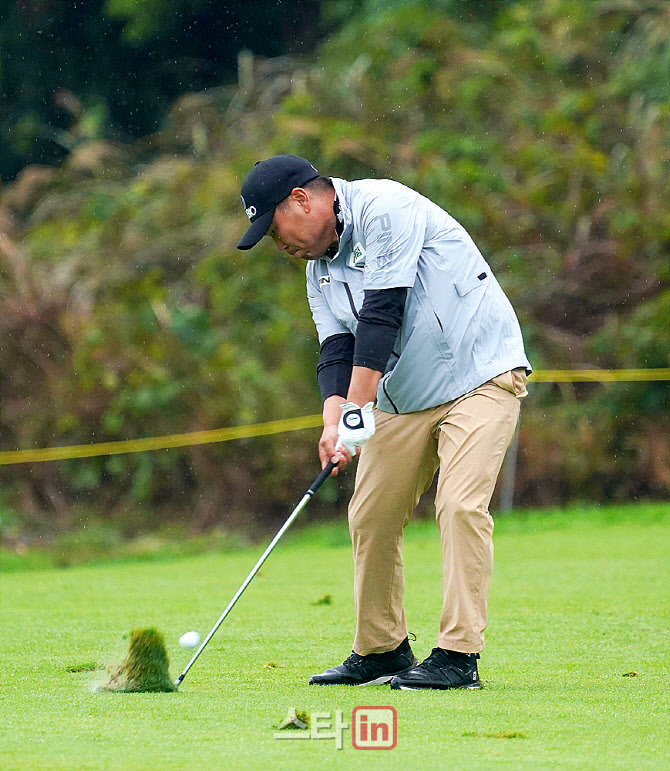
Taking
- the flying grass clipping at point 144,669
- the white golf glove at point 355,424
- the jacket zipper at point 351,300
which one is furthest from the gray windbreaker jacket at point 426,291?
the flying grass clipping at point 144,669

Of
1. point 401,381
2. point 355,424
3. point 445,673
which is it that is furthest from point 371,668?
point 401,381

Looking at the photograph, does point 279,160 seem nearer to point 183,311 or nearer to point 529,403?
point 529,403

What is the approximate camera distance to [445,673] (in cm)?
425

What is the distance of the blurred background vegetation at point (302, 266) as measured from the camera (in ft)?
39.0

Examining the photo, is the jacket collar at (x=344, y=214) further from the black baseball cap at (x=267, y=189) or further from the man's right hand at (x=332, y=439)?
the man's right hand at (x=332, y=439)

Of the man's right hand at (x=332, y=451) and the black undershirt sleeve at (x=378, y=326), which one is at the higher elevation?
the black undershirt sleeve at (x=378, y=326)

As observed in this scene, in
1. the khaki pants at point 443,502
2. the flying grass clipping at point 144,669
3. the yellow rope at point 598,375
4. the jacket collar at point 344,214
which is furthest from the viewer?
the yellow rope at point 598,375

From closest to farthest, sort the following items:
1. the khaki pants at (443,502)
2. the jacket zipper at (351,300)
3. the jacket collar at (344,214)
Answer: the khaki pants at (443,502) → the jacket collar at (344,214) → the jacket zipper at (351,300)

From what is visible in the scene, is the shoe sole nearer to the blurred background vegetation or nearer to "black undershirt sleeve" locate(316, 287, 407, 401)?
"black undershirt sleeve" locate(316, 287, 407, 401)

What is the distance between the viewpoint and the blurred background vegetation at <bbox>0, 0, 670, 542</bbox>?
39.0 ft

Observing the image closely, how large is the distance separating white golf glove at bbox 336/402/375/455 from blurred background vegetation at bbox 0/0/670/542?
7.28m

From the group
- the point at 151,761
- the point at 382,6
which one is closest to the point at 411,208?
the point at 151,761

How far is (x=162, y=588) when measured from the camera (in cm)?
796

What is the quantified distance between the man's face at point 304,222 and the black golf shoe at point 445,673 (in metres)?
1.37
